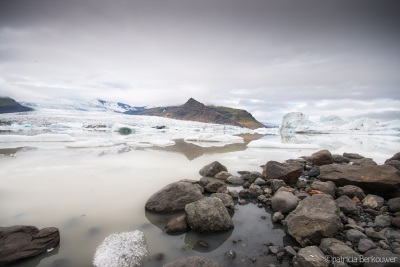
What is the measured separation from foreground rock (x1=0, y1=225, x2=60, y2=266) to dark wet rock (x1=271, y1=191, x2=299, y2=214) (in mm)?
3997

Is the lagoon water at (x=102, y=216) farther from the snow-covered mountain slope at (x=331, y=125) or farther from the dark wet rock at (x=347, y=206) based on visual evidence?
the snow-covered mountain slope at (x=331, y=125)

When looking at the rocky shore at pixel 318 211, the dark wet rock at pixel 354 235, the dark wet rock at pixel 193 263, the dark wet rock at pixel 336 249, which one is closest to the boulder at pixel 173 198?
the rocky shore at pixel 318 211

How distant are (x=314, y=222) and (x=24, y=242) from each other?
4.35 meters

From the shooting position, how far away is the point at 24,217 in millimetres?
4094

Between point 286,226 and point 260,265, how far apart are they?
1138 millimetres

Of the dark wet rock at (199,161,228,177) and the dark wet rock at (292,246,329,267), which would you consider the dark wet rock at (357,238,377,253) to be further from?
the dark wet rock at (199,161,228,177)

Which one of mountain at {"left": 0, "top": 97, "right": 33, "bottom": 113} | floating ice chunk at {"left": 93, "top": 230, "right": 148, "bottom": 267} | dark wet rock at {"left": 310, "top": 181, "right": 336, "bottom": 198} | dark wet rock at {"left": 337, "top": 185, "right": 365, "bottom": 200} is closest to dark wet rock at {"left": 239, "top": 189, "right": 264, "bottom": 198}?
dark wet rock at {"left": 310, "top": 181, "right": 336, "bottom": 198}

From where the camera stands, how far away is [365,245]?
326cm

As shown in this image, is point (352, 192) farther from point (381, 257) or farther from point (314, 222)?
point (381, 257)

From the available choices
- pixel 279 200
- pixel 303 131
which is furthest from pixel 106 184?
pixel 303 131

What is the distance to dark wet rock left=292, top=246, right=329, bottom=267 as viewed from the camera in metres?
2.84

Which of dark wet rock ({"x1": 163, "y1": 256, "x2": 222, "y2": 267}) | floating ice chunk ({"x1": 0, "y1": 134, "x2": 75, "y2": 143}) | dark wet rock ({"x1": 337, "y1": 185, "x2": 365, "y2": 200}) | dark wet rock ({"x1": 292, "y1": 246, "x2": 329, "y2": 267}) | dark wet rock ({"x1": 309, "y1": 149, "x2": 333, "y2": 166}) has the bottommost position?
floating ice chunk ({"x1": 0, "y1": 134, "x2": 75, "y2": 143})

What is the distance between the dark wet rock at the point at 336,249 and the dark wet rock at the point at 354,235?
45 cm

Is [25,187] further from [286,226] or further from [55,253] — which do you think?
[286,226]
